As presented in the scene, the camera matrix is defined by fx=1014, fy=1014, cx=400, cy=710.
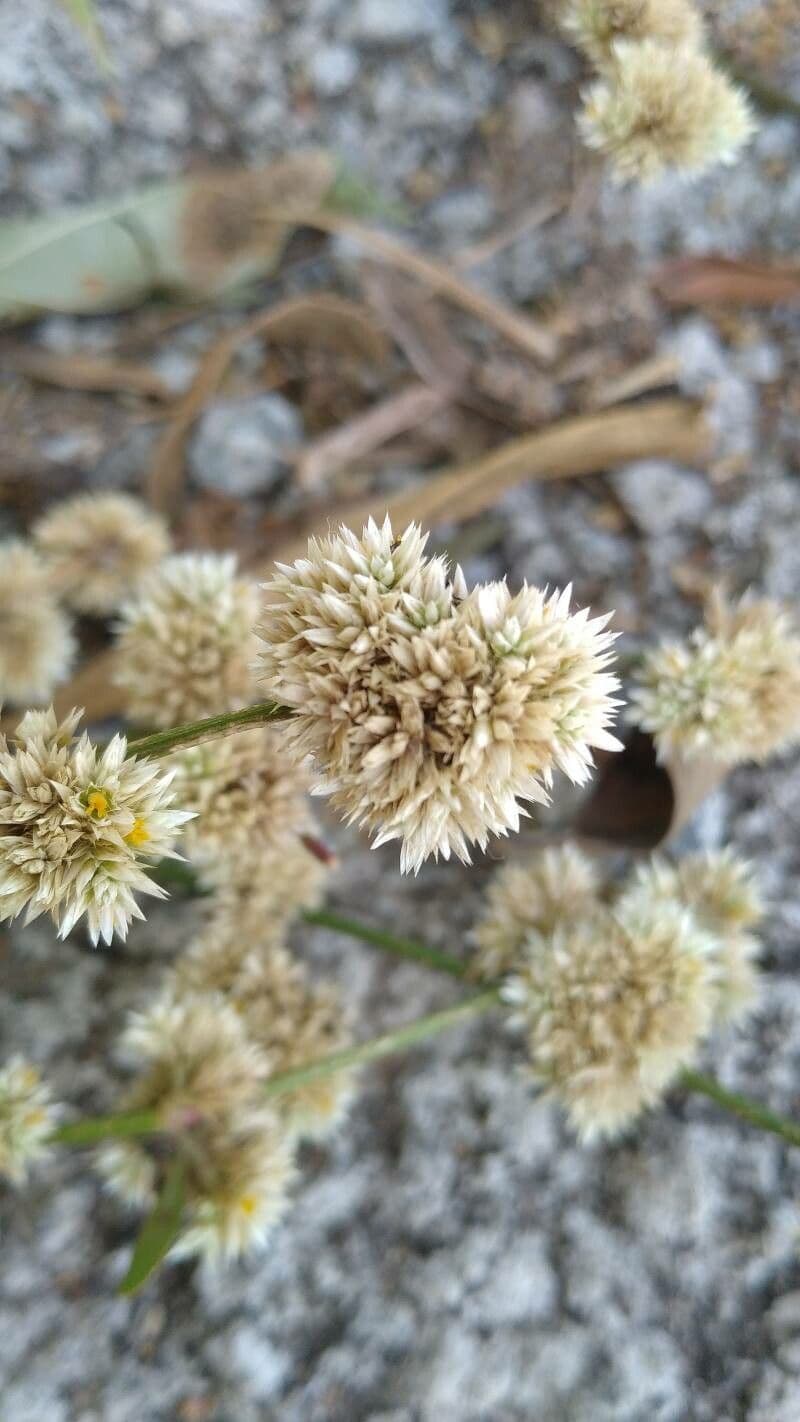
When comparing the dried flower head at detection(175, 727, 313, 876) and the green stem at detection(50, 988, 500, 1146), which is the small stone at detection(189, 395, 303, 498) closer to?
the dried flower head at detection(175, 727, 313, 876)

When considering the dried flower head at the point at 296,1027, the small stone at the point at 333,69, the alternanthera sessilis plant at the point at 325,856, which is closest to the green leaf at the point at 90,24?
the small stone at the point at 333,69

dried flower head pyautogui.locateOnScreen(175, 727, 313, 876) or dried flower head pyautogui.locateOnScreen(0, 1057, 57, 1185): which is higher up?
dried flower head pyautogui.locateOnScreen(175, 727, 313, 876)

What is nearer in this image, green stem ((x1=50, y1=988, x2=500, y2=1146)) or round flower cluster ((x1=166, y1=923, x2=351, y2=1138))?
green stem ((x1=50, y1=988, x2=500, y2=1146))

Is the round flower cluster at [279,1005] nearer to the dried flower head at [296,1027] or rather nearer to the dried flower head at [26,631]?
the dried flower head at [296,1027]

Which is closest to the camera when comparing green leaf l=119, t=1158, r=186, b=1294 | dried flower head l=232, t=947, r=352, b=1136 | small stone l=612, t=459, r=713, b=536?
green leaf l=119, t=1158, r=186, b=1294

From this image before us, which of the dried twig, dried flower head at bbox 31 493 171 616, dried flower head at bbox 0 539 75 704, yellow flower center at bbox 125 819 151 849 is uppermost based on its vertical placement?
the dried twig

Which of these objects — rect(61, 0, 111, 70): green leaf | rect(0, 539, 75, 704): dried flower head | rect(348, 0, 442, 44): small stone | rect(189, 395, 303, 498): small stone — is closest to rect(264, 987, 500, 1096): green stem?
rect(0, 539, 75, 704): dried flower head

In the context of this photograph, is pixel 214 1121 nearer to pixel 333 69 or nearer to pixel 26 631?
pixel 26 631
